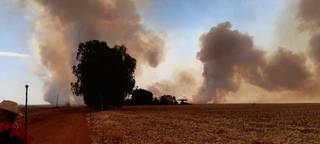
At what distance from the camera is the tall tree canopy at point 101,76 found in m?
96.1

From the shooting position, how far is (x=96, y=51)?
9944cm

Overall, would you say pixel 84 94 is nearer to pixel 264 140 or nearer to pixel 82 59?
pixel 82 59

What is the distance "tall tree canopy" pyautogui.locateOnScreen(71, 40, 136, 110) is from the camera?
9612cm

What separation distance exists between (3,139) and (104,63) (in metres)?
90.9

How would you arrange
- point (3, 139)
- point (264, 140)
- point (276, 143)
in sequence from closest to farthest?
point (3, 139), point (276, 143), point (264, 140)

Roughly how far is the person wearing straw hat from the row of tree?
90.0 meters

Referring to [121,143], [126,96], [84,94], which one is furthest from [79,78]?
[121,143]

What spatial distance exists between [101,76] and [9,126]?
90431 millimetres

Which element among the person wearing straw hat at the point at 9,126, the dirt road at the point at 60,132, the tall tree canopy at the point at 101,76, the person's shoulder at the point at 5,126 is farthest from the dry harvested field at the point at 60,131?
the tall tree canopy at the point at 101,76

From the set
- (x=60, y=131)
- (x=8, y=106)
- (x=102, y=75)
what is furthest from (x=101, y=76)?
(x=8, y=106)

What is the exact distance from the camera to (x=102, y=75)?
95875mm

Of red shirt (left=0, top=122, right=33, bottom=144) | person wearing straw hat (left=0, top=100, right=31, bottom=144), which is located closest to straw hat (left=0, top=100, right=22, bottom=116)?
person wearing straw hat (left=0, top=100, right=31, bottom=144)

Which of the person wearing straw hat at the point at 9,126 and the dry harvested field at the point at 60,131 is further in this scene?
the dry harvested field at the point at 60,131

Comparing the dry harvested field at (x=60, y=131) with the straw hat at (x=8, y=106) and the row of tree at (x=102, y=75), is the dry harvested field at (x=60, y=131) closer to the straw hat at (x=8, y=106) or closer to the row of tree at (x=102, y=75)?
the straw hat at (x=8, y=106)
